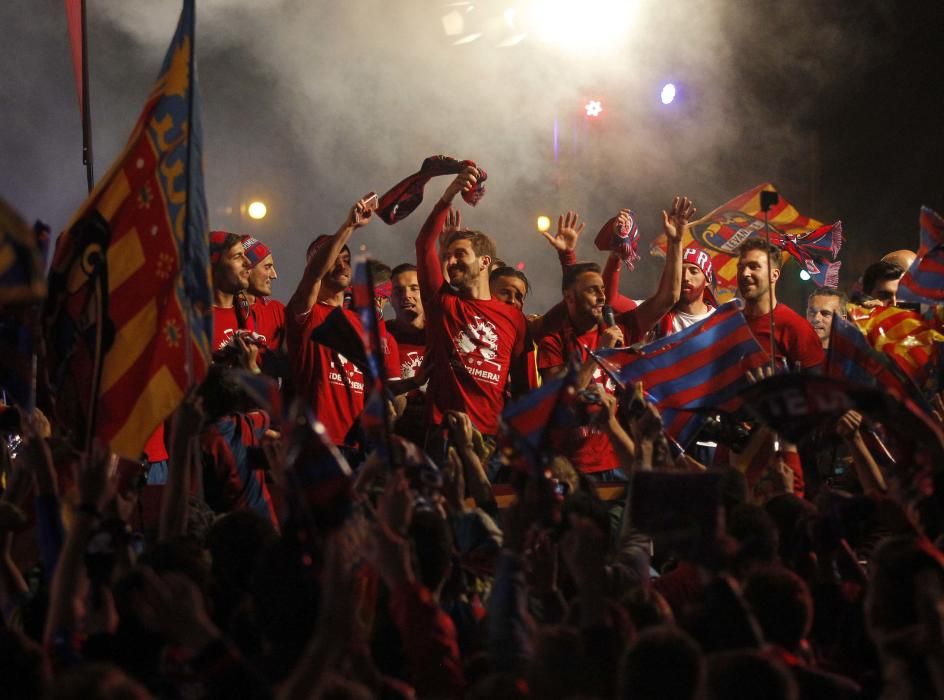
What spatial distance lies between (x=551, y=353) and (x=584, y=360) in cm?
36

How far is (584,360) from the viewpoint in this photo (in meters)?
5.91

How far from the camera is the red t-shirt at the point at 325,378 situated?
19.5 ft

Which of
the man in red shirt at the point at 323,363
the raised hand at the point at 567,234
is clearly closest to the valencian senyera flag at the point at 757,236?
the raised hand at the point at 567,234

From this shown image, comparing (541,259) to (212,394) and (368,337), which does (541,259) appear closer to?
(212,394)

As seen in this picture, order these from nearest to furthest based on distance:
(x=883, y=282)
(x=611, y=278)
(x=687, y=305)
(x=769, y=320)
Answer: (x=769, y=320) → (x=611, y=278) → (x=687, y=305) → (x=883, y=282)

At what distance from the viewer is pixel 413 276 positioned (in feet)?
22.6

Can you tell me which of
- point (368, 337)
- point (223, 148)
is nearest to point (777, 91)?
point (223, 148)

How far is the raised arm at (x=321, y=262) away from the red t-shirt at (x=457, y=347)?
12.1 inches

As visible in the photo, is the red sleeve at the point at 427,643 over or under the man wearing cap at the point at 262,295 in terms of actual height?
under

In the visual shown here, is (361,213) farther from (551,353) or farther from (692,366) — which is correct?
(692,366)

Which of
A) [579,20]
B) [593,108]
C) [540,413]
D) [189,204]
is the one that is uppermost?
[579,20]

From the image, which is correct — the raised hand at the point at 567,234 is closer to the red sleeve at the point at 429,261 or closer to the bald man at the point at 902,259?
the red sleeve at the point at 429,261

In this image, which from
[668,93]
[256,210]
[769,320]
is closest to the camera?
[769,320]

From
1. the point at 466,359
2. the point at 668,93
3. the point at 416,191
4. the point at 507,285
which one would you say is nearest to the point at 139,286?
the point at 466,359
